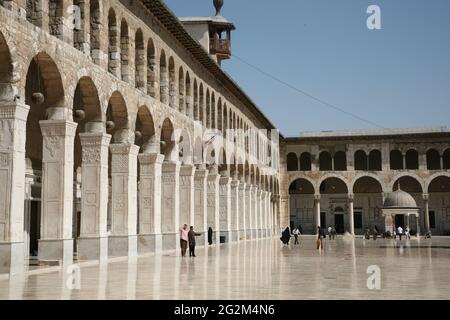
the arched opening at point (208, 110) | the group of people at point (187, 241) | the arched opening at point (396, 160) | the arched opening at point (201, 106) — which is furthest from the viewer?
the arched opening at point (396, 160)

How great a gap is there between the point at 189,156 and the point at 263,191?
22.0 meters

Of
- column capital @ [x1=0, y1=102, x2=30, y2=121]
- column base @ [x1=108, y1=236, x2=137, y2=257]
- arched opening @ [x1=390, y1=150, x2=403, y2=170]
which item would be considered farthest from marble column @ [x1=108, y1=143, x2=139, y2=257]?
arched opening @ [x1=390, y1=150, x2=403, y2=170]

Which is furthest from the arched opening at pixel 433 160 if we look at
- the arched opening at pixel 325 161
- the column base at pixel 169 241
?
the column base at pixel 169 241

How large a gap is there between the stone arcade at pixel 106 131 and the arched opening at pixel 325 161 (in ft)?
71.0

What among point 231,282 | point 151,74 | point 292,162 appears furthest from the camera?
point 292,162

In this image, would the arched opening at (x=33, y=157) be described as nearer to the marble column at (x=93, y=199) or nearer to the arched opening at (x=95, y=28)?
the arched opening at (x=95, y=28)

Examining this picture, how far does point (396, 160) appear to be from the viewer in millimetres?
56656

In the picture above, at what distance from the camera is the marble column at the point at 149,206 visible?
76.9 feet

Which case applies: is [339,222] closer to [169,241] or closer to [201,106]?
[201,106]

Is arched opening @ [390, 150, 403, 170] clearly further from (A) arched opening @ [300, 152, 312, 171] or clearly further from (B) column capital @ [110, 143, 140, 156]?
(B) column capital @ [110, 143, 140, 156]

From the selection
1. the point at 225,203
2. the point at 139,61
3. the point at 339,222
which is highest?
the point at 139,61

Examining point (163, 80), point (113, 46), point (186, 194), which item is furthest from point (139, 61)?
point (186, 194)

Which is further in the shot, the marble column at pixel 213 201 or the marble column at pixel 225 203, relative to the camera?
the marble column at pixel 225 203

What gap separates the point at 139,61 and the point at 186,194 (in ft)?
26.1
